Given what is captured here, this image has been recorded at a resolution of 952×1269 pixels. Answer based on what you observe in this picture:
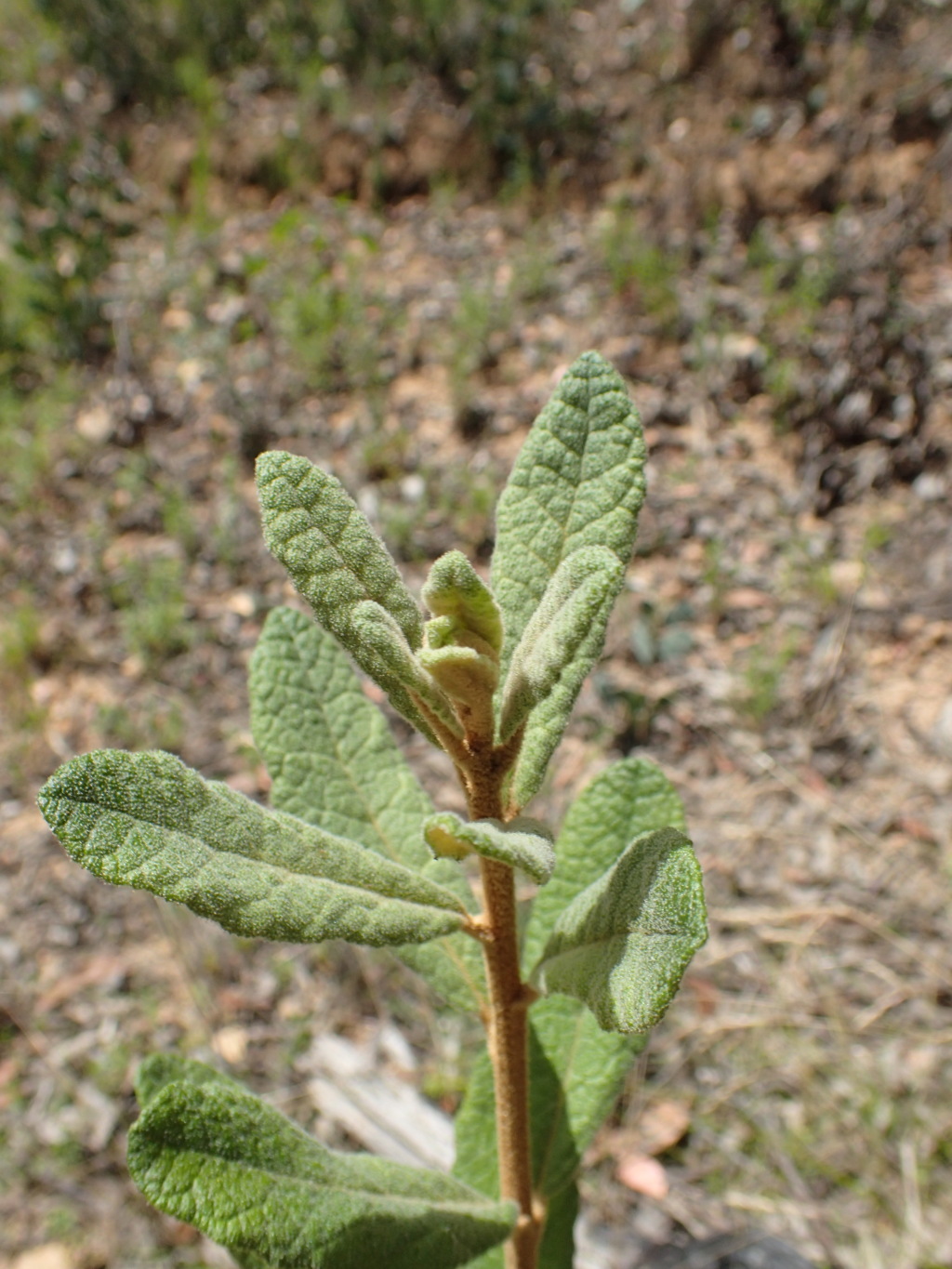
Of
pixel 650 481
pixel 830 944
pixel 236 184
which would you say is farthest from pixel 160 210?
pixel 830 944

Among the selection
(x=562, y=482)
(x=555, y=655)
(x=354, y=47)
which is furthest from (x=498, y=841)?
(x=354, y=47)

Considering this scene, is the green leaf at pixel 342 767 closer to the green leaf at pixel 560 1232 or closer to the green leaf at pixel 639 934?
the green leaf at pixel 639 934

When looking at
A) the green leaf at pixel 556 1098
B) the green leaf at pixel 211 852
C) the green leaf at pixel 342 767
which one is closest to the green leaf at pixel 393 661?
the green leaf at pixel 211 852

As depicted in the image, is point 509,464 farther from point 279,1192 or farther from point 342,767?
point 279,1192

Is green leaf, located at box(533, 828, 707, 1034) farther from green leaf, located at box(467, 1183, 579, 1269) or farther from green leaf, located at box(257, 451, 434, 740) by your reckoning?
green leaf, located at box(467, 1183, 579, 1269)

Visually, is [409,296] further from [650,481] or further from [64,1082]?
[64,1082]

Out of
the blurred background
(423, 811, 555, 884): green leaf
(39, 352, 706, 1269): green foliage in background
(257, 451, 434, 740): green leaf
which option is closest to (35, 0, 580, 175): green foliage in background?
the blurred background

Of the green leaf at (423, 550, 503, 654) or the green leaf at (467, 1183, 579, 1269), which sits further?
the green leaf at (467, 1183, 579, 1269)
